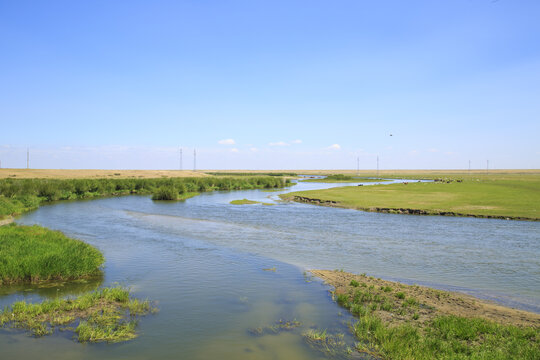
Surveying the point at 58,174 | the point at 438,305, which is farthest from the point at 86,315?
the point at 58,174

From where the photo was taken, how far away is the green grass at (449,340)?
7.78 metres

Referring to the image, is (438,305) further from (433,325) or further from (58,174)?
(58,174)

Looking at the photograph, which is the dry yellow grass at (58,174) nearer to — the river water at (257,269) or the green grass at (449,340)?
the river water at (257,269)

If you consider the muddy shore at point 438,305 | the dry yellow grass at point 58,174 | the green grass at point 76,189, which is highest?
the dry yellow grass at point 58,174

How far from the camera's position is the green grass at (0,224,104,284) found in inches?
504

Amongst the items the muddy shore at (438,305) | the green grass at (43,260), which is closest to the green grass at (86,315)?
the green grass at (43,260)

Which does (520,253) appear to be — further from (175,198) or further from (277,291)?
(175,198)

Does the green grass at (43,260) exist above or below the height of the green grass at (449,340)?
above

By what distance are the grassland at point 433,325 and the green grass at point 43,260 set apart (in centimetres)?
928

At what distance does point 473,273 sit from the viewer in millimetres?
15250

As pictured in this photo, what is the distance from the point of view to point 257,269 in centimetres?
1574

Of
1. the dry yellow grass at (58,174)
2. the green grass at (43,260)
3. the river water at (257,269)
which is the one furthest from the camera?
the dry yellow grass at (58,174)

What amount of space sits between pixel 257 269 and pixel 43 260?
25.9 feet

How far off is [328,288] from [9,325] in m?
9.20
